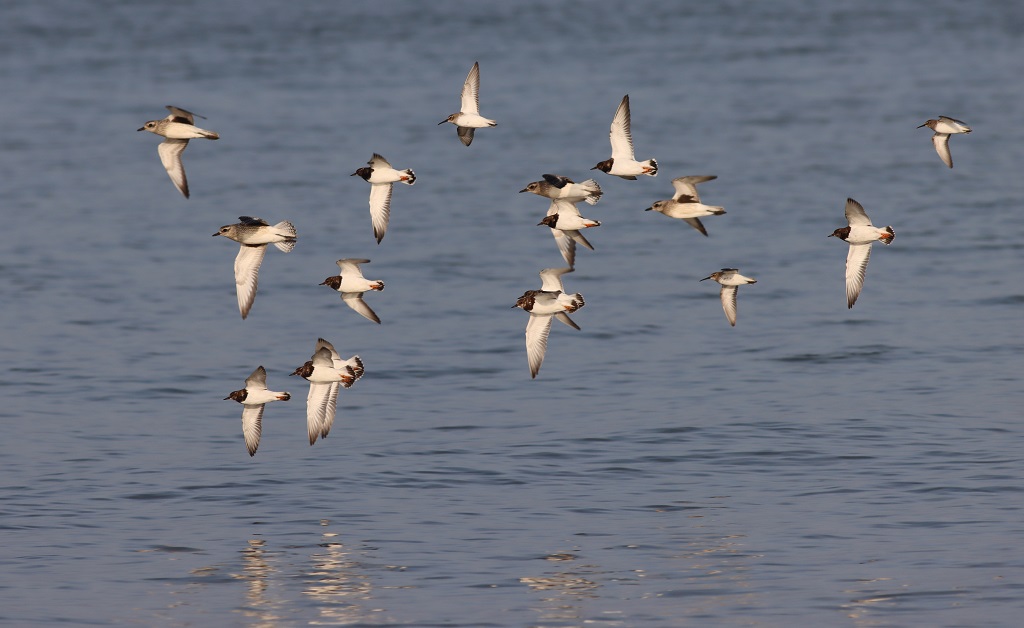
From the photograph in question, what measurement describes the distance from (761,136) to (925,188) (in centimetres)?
1099

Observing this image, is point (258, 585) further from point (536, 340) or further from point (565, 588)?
point (536, 340)

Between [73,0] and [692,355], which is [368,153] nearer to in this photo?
[692,355]

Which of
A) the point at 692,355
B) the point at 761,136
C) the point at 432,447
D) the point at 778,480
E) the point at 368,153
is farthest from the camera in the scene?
the point at 761,136

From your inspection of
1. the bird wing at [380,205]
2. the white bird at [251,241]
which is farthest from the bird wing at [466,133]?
the white bird at [251,241]

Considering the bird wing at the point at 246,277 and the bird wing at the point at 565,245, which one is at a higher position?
the bird wing at the point at 565,245

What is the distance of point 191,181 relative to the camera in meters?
49.7

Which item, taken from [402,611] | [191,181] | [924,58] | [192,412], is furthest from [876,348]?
[924,58]

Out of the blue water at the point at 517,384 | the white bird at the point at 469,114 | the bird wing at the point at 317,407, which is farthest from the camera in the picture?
the bird wing at the point at 317,407

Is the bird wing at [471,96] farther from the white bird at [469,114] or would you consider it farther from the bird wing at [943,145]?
the bird wing at [943,145]

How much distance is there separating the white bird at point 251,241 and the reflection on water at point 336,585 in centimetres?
380

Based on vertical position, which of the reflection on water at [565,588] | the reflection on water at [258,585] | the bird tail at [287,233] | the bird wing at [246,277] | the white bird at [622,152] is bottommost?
the reflection on water at [258,585]

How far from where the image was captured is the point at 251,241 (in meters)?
21.9

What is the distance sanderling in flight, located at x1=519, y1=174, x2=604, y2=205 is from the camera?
21.3 meters

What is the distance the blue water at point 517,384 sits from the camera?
737 inches
